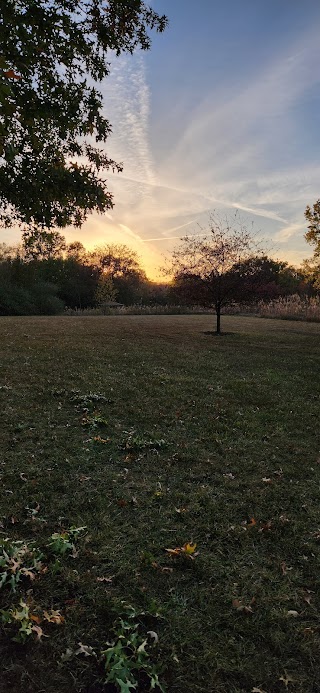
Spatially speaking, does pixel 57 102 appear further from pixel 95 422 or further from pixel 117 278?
pixel 117 278

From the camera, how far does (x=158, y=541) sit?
2969mm

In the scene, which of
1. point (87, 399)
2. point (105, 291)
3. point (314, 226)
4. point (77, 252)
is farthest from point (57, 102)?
point (77, 252)

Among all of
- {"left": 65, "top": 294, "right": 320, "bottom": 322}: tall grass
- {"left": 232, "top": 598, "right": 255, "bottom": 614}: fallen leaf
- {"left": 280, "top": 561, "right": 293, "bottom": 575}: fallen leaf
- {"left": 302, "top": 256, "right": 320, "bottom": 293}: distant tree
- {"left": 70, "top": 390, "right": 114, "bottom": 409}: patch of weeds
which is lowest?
{"left": 280, "top": 561, "right": 293, "bottom": 575}: fallen leaf

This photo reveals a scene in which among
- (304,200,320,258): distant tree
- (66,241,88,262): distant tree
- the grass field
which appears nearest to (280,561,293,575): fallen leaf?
the grass field

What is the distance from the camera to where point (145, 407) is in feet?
20.5

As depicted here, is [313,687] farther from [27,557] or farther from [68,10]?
[68,10]

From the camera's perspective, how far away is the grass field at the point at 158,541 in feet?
6.53

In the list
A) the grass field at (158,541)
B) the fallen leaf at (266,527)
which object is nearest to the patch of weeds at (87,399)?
the grass field at (158,541)

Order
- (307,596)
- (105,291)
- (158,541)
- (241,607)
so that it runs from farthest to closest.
A: 1. (105,291)
2. (158,541)
3. (307,596)
4. (241,607)

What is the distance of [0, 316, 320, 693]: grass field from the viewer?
199cm

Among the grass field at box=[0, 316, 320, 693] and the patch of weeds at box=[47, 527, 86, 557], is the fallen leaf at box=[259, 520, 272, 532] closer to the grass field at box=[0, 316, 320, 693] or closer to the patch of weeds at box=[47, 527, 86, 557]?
the grass field at box=[0, 316, 320, 693]

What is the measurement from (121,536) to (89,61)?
7.38m

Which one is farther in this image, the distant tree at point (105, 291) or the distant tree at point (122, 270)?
the distant tree at point (122, 270)

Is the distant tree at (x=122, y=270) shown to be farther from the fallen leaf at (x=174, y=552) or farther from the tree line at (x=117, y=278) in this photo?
the fallen leaf at (x=174, y=552)
